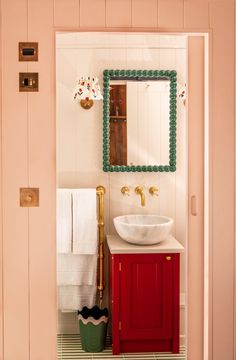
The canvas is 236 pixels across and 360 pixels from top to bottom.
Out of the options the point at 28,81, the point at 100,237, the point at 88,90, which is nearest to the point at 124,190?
the point at 100,237

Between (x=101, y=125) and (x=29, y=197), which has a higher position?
(x=101, y=125)

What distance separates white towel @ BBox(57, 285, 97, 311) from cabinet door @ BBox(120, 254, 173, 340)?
0.39 meters

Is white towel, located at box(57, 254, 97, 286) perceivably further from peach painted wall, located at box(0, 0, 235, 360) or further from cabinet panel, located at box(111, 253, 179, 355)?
peach painted wall, located at box(0, 0, 235, 360)

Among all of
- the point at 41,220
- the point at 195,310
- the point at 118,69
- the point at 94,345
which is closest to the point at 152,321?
the point at 94,345

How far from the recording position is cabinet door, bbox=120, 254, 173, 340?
11.1 feet

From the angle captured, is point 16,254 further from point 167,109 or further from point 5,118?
point 167,109

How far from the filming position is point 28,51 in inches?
97.0

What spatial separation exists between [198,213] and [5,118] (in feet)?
3.57

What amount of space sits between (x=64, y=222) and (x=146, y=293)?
0.78 m

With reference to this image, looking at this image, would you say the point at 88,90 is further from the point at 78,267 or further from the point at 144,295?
the point at 144,295

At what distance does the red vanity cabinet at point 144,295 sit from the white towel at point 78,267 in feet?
1.01

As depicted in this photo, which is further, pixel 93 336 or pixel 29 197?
pixel 93 336

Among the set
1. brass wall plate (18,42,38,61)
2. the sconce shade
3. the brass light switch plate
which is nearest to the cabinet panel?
the brass light switch plate

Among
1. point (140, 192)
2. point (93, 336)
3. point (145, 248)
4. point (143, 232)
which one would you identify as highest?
point (140, 192)
